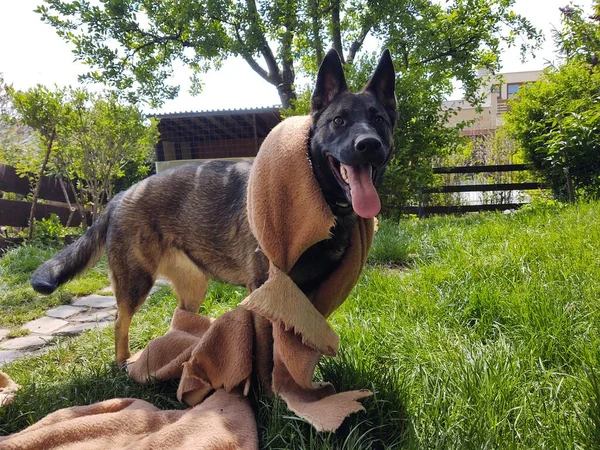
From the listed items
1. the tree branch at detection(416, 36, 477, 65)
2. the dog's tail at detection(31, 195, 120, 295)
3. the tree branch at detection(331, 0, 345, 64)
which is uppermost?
the tree branch at detection(331, 0, 345, 64)

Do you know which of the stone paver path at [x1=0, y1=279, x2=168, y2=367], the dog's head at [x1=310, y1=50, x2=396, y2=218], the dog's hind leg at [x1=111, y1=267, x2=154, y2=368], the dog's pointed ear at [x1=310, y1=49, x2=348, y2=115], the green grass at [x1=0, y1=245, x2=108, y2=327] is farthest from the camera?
the green grass at [x1=0, y1=245, x2=108, y2=327]

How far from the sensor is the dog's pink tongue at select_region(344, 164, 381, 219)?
5.50ft

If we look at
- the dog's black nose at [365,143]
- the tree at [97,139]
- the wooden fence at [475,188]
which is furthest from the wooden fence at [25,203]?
the dog's black nose at [365,143]

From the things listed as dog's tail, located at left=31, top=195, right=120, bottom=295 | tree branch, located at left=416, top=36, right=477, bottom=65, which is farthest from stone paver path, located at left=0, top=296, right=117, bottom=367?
tree branch, located at left=416, top=36, right=477, bottom=65

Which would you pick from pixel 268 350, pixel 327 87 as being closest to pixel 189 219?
pixel 268 350

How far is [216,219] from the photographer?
2.50 metres

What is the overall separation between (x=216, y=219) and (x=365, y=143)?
3.78 ft

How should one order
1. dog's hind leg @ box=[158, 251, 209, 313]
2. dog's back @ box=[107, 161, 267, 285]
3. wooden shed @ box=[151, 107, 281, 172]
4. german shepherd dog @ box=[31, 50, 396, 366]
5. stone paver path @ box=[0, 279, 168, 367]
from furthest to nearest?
wooden shed @ box=[151, 107, 281, 172] → stone paver path @ box=[0, 279, 168, 367] → dog's hind leg @ box=[158, 251, 209, 313] → dog's back @ box=[107, 161, 267, 285] → german shepherd dog @ box=[31, 50, 396, 366]

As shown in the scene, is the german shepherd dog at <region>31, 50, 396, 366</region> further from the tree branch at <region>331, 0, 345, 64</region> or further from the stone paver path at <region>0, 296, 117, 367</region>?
the tree branch at <region>331, 0, 345, 64</region>

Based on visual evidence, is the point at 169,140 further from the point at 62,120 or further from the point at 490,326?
the point at 490,326

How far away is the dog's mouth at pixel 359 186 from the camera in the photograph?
5.51 feet

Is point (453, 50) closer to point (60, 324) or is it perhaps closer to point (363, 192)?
point (363, 192)

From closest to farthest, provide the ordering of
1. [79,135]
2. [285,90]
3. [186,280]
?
[186,280]
[79,135]
[285,90]

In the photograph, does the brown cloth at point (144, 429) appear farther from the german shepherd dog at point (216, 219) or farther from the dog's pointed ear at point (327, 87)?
the dog's pointed ear at point (327, 87)
